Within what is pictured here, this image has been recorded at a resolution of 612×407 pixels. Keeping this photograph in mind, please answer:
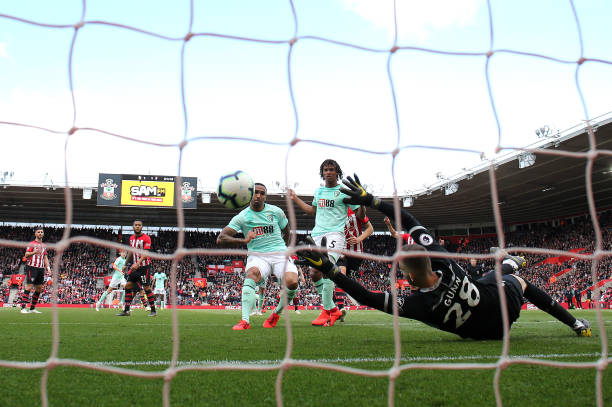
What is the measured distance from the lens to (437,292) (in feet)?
11.1

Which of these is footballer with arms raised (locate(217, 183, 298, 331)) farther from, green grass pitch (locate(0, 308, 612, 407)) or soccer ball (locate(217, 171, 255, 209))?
green grass pitch (locate(0, 308, 612, 407))

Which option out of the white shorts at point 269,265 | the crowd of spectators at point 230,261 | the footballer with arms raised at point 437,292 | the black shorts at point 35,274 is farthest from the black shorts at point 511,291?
the crowd of spectators at point 230,261

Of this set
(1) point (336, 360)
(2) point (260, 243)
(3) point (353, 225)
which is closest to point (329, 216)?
(3) point (353, 225)

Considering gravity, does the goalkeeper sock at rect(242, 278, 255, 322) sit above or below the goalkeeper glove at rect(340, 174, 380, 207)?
below

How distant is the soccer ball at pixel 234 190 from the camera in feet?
15.4

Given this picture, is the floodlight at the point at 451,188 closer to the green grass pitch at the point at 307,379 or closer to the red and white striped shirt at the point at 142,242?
the red and white striped shirt at the point at 142,242

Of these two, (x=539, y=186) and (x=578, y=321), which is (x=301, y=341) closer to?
(x=578, y=321)

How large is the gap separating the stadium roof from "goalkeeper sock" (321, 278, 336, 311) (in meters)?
12.9

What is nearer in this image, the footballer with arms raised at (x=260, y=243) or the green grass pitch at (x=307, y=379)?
the green grass pitch at (x=307, y=379)

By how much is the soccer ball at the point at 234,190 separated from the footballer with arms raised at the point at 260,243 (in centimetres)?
67

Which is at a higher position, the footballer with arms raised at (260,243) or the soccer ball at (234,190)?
the soccer ball at (234,190)

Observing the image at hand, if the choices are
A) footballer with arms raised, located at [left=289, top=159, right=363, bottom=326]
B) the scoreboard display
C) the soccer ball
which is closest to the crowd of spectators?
the scoreboard display

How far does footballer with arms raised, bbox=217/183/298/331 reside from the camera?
545 centimetres

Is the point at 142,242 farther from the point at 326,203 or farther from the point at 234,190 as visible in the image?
the point at 234,190
